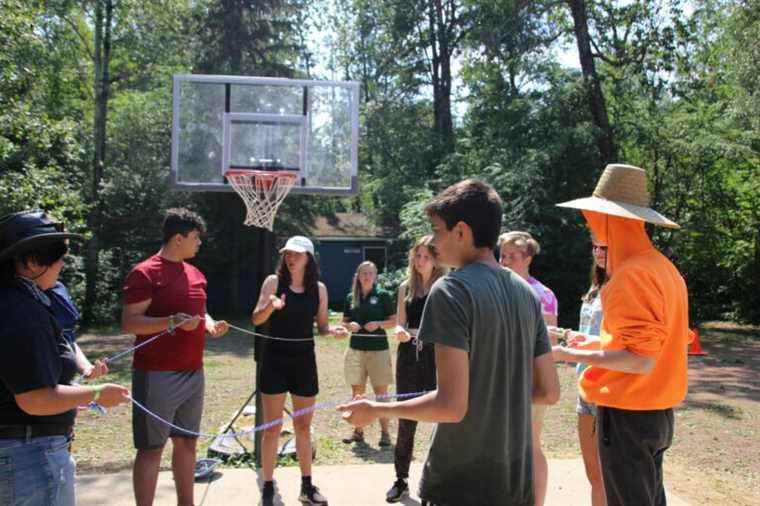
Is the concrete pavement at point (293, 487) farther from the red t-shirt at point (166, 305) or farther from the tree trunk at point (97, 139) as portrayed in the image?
the tree trunk at point (97, 139)

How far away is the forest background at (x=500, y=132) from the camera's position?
17203 millimetres

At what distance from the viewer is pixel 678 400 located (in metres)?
2.98

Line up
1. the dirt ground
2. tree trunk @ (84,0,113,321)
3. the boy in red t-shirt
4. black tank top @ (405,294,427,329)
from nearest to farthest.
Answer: the boy in red t-shirt < black tank top @ (405,294,427,329) < the dirt ground < tree trunk @ (84,0,113,321)

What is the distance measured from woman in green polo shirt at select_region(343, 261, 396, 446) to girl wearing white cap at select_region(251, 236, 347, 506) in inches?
65.2

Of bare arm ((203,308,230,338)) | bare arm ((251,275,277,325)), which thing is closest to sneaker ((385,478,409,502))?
bare arm ((251,275,277,325))

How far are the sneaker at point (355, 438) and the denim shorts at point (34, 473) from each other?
4355 mm

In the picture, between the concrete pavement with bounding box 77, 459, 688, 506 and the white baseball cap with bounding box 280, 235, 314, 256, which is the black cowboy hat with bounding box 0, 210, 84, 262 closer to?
the white baseball cap with bounding box 280, 235, 314, 256

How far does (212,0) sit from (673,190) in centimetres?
1656

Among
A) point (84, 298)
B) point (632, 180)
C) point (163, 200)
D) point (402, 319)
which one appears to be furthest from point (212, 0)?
point (632, 180)

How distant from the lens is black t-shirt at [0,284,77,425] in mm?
2346

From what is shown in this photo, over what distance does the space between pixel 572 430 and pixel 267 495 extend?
3.99 metres

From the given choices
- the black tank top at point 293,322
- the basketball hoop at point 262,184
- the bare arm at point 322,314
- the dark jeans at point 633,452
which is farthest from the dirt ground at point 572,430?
the dark jeans at point 633,452

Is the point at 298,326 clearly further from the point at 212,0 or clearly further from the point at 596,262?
the point at 212,0

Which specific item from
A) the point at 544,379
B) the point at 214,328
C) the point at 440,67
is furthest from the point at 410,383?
the point at 440,67
